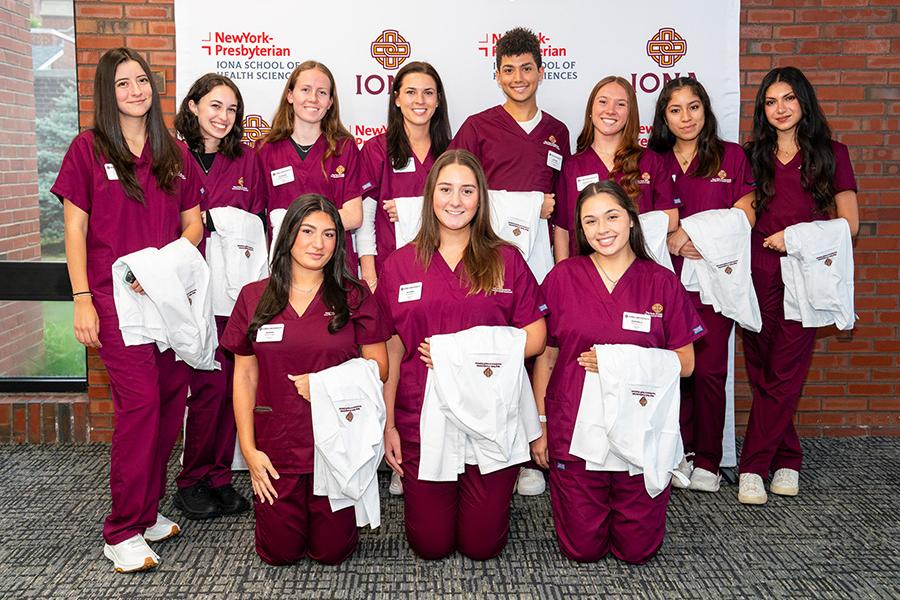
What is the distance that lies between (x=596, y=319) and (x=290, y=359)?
1013 mm

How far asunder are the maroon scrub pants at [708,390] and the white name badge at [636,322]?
743 mm

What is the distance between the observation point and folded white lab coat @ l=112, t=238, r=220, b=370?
2662 millimetres

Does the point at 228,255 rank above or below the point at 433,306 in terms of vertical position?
above

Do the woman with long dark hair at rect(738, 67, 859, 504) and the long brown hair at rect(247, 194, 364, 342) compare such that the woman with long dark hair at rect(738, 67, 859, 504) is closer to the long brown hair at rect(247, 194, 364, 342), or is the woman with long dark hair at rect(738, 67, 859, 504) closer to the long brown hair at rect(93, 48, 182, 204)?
the long brown hair at rect(247, 194, 364, 342)

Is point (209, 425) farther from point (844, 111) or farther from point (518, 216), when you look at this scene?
point (844, 111)

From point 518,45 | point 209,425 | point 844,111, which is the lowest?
point 209,425

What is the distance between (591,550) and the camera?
2725 mm

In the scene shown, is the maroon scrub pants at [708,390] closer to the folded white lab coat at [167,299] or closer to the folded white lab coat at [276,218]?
the folded white lab coat at [276,218]

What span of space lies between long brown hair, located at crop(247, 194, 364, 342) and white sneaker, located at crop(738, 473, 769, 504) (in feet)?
5.79

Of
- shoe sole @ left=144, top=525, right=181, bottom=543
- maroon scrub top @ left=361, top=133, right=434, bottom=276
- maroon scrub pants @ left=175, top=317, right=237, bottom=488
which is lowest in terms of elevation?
shoe sole @ left=144, top=525, right=181, bottom=543

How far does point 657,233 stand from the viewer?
318 centimetres

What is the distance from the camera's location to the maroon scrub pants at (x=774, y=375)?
11.0ft

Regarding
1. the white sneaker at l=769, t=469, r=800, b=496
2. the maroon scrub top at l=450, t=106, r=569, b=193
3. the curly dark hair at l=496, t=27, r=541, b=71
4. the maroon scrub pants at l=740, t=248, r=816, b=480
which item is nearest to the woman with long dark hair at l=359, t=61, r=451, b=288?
the maroon scrub top at l=450, t=106, r=569, b=193

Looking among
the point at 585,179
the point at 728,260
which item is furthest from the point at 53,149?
the point at 728,260
